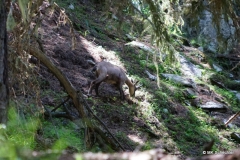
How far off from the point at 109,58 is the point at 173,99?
2.56 m

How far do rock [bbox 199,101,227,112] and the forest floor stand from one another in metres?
0.26

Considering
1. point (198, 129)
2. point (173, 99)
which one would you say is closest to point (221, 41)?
point (198, 129)

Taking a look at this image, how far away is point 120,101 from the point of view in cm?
1091

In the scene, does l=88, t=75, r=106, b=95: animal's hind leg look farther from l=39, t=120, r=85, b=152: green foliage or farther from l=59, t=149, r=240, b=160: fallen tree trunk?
l=59, t=149, r=240, b=160: fallen tree trunk

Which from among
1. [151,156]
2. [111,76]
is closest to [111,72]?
[111,76]

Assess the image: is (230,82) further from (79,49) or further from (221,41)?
(221,41)

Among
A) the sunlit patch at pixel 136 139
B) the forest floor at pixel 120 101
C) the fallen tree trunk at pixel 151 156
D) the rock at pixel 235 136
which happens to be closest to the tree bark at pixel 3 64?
the fallen tree trunk at pixel 151 156

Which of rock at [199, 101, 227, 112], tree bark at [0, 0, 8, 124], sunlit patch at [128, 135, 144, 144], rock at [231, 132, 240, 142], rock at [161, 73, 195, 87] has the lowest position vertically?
rock at [231, 132, 240, 142]

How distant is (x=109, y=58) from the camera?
43.1 ft

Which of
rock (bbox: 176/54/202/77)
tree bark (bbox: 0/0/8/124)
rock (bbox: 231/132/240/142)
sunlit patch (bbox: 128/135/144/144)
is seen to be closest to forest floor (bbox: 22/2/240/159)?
sunlit patch (bbox: 128/135/144/144)

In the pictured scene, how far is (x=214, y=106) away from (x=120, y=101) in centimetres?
390

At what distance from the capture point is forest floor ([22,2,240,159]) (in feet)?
29.7

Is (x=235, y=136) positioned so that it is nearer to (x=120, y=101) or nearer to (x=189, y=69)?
(x=120, y=101)

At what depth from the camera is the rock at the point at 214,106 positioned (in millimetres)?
12945
